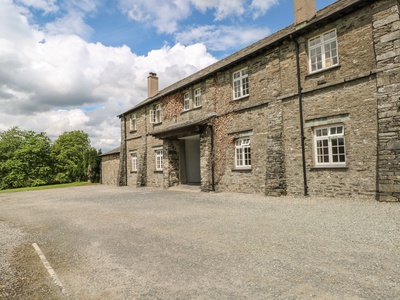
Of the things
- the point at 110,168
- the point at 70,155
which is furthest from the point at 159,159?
the point at 70,155

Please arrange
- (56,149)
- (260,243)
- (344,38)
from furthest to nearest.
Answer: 1. (56,149)
2. (344,38)
3. (260,243)

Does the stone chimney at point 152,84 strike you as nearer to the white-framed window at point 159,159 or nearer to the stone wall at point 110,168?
the stone wall at point 110,168

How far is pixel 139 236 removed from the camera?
6.05 m

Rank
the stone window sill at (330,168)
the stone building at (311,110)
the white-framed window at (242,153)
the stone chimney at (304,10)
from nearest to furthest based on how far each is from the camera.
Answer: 1. the stone building at (311,110)
2. the stone window sill at (330,168)
3. the stone chimney at (304,10)
4. the white-framed window at (242,153)

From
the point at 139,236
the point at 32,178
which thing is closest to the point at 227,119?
the point at 139,236

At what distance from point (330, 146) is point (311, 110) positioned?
5.85ft

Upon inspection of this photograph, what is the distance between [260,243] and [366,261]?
1.84m

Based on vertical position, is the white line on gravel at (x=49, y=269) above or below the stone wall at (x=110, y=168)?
below

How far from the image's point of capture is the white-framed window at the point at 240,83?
14.3 metres

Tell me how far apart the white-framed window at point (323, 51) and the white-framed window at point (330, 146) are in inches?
Result: 109

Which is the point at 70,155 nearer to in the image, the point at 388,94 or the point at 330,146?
the point at 330,146

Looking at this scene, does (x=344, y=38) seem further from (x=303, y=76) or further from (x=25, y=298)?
(x=25, y=298)

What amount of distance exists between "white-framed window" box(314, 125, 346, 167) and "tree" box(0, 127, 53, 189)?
42361mm

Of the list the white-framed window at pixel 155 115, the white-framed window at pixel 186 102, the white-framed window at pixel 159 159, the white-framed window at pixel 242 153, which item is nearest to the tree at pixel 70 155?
the white-framed window at pixel 155 115
